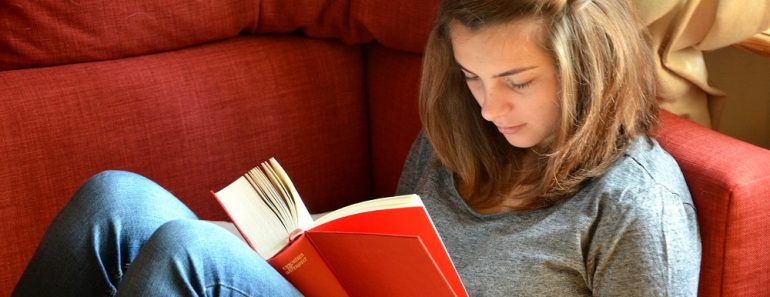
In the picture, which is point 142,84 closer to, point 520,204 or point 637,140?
point 520,204

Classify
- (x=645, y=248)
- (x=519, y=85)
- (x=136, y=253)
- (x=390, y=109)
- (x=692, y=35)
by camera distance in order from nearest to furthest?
(x=645, y=248) < (x=519, y=85) < (x=136, y=253) < (x=692, y=35) < (x=390, y=109)

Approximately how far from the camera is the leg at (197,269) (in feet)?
3.58

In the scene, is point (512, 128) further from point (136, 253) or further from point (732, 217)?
point (136, 253)

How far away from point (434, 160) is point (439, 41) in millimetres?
208

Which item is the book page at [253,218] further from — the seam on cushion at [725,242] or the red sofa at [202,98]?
the seam on cushion at [725,242]

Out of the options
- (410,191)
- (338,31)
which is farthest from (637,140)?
(338,31)

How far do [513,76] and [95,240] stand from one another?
0.58 meters

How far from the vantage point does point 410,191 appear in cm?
147

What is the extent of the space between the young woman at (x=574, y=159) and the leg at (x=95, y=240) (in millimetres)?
431

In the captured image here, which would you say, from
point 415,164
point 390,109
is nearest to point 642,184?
point 415,164

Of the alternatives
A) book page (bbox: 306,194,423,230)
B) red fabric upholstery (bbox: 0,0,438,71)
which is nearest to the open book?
book page (bbox: 306,194,423,230)

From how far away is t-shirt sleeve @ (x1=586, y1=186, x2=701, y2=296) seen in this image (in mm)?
1039

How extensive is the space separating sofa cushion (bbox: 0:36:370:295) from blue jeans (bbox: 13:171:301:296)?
0.22 metres

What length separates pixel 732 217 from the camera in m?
1.12
